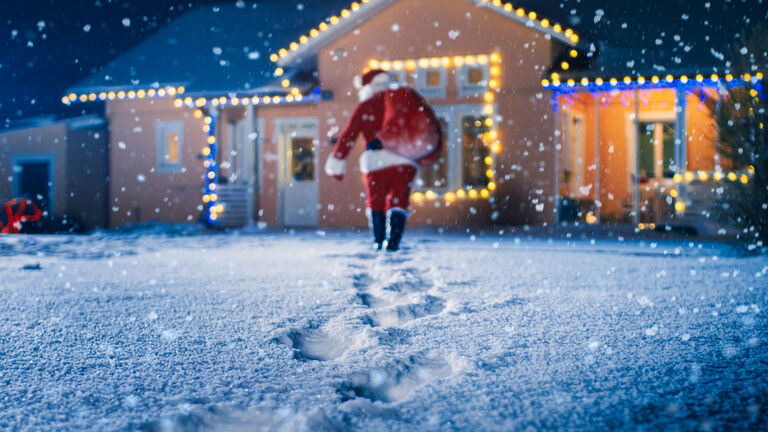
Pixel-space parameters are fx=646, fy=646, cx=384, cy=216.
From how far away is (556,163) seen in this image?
10336 millimetres

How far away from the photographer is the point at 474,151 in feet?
35.7

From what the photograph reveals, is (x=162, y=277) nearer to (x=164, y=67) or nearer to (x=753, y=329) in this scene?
(x=753, y=329)

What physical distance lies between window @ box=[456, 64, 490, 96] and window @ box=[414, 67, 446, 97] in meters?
0.30

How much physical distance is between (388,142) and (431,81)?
5.54m

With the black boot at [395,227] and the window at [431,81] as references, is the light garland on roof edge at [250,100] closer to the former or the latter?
the window at [431,81]

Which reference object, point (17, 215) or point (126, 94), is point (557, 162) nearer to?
point (126, 94)

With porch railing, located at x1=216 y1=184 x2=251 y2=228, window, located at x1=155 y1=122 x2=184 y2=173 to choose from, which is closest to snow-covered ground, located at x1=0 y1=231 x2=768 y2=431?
porch railing, located at x1=216 y1=184 x2=251 y2=228

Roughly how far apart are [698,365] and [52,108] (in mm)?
18344

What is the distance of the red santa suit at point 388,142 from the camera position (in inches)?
230

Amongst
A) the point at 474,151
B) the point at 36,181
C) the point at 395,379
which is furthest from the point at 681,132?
the point at 36,181

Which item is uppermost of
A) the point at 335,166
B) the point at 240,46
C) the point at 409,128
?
the point at 240,46

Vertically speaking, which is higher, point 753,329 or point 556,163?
point 556,163

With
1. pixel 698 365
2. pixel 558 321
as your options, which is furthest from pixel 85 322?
pixel 698 365

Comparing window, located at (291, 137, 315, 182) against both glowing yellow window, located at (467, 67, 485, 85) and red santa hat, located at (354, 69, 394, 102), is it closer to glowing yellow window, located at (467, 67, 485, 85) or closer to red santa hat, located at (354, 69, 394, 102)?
glowing yellow window, located at (467, 67, 485, 85)
